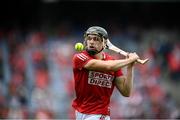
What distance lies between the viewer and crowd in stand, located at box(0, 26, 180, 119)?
1559cm

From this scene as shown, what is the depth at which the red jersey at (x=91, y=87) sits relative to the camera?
7.82 meters

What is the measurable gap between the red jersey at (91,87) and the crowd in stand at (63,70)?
669cm

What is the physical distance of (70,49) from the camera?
17516 millimetres

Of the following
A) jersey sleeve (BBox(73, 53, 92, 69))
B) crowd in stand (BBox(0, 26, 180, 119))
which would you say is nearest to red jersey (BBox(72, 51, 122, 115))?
jersey sleeve (BBox(73, 53, 92, 69))

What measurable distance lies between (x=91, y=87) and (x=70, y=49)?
9.73m

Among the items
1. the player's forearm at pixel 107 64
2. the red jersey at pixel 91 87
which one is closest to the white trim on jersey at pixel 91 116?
the red jersey at pixel 91 87

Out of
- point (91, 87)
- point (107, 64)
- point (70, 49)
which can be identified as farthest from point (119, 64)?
point (70, 49)

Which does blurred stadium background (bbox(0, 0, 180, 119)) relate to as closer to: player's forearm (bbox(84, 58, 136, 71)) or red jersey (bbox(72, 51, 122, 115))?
red jersey (bbox(72, 51, 122, 115))

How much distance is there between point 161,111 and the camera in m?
14.4

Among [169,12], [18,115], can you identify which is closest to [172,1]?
[169,12]

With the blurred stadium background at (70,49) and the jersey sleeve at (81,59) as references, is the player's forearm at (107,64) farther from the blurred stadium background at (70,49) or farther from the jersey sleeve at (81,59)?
the blurred stadium background at (70,49)

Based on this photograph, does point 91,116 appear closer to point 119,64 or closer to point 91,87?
point 91,87

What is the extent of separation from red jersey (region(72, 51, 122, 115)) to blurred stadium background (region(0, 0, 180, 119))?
6250 millimetres

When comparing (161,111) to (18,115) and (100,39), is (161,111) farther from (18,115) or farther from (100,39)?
(100,39)
